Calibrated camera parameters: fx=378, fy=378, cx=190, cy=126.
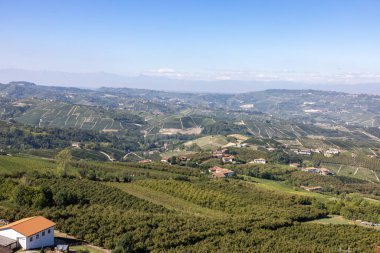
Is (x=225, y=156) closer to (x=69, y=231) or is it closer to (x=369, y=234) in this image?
(x=369, y=234)

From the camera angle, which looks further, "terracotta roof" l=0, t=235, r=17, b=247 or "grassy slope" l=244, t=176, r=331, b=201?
"grassy slope" l=244, t=176, r=331, b=201

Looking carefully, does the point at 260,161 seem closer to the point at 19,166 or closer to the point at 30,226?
Answer: the point at 19,166

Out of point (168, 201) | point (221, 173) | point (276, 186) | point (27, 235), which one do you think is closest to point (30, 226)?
point (27, 235)

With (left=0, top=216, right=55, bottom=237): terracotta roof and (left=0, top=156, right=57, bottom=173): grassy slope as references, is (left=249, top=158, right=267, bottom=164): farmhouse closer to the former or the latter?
(left=0, top=156, right=57, bottom=173): grassy slope

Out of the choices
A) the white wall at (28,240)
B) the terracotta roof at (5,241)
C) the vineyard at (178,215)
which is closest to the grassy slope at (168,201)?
the vineyard at (178,215)

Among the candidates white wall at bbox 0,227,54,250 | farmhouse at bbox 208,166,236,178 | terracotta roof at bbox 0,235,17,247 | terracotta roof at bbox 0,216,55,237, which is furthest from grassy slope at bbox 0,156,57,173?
farmhouse at bbox 208,166,236,178

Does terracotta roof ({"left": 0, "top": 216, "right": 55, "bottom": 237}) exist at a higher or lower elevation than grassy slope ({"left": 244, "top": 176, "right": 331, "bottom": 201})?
higher

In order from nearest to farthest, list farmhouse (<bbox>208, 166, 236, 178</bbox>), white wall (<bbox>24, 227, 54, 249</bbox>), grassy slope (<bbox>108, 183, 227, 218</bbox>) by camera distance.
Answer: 1. white wall (<bbox>24, 227, 54, 249</bbox>)
2. grassy slope (<bbox>108, 183, 227, 218</bbox>)
3. farmhouse (<bbox>208, 166, 236, 178</bbox>)

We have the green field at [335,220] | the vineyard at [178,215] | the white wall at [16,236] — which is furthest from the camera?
the green field at [335,220]

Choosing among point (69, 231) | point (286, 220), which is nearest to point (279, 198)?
point (286, 220)

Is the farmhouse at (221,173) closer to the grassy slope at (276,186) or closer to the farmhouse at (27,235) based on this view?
the grassy slope at (276,186)
